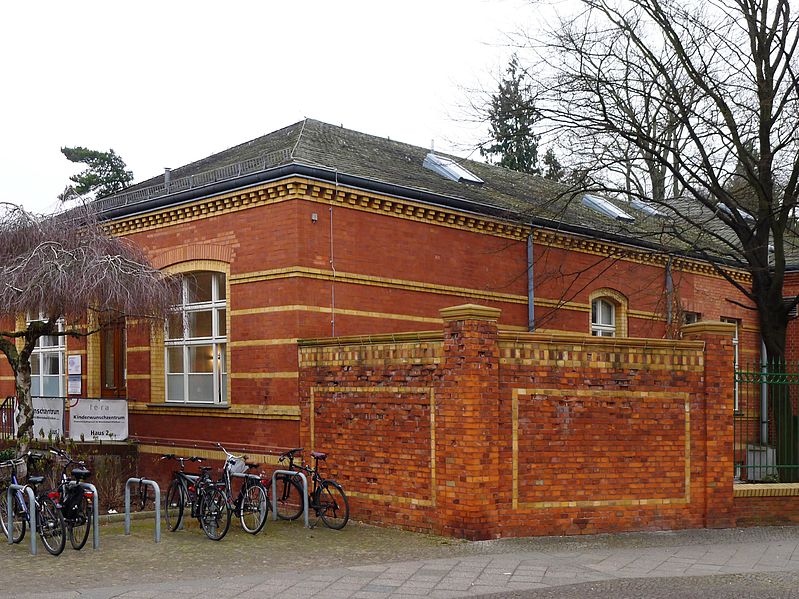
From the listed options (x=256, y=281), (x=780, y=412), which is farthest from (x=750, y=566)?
(x=256, y=281)

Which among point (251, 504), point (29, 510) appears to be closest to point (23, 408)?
point (29, 510)

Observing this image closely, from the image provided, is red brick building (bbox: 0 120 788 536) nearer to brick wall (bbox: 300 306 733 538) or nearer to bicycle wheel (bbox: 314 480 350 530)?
brick wall (bbox: 300 306 733 538)

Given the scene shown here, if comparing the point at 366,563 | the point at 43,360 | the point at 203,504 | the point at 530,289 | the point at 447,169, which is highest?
the point at 447,169

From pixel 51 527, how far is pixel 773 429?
10.9 metres

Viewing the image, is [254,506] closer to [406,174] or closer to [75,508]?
[75,508]

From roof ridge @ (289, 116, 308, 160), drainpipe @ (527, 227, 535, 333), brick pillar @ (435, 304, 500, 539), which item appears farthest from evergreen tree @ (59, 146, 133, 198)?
brick pillar @ (435, 304, 500, 539)

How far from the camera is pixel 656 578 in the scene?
964 cm

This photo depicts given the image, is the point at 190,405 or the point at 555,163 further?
the point at 555,163

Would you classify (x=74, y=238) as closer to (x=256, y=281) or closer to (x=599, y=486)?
(x=256, y=281)

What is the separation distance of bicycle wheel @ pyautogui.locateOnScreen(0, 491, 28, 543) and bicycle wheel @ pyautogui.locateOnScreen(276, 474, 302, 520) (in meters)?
3.36

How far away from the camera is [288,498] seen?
13.3m

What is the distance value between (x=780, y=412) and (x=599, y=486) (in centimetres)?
384

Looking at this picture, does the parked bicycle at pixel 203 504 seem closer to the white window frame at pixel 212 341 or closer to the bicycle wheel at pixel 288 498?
the bicycle wheel at pixel 288 498

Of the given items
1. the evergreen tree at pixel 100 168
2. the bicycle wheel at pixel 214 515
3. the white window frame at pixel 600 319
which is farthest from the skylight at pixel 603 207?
the evergreen tree at pixel 100 168
